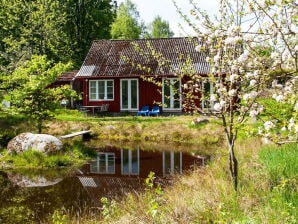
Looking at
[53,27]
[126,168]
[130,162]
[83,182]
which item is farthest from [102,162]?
[53,27]

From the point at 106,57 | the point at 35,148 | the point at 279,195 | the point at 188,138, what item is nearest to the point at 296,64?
the point at 279,195

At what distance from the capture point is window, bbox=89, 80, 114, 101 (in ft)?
98.0

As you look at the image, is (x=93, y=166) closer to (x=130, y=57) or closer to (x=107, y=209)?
(x=107, y=209)

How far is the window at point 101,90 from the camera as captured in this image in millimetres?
29875

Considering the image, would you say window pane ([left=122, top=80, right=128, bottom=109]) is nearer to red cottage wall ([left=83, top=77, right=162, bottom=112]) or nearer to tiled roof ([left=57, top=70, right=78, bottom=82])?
red cottage wall ([left=83, top=77, right=162, bottom=112])

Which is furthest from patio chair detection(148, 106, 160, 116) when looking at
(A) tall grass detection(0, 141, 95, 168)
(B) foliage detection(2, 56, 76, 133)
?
(A) tall grass detection(0, 141, 95, 168)

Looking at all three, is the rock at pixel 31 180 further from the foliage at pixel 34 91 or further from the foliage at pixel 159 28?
the foliage at pixel 159 28

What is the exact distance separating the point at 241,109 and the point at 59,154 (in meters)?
10.8

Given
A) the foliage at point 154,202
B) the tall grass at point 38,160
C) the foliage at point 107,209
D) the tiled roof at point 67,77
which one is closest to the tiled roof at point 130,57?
the tiled roof at point 67,77

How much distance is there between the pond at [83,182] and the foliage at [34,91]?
10.1 ft

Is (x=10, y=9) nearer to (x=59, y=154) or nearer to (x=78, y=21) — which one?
(x=78, y=21)

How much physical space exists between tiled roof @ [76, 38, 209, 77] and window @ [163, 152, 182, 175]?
35.8ft

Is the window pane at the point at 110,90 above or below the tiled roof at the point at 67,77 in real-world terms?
below

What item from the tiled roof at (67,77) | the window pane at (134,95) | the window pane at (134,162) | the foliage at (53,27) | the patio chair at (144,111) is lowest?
the window pane at (134,162)
